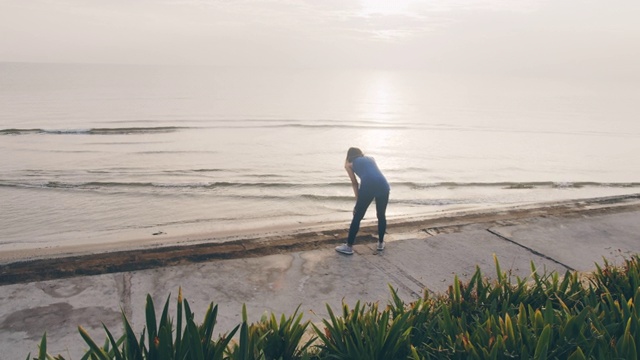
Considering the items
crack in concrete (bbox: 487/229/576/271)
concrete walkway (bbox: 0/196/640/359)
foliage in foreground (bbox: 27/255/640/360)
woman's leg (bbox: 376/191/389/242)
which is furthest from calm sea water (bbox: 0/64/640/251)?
foliage in foreground (bbox: 27/255/640/360)

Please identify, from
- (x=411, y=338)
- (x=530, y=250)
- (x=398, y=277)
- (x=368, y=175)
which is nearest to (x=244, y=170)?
(x=368, y=175)

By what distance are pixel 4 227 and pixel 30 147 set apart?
41.7ft

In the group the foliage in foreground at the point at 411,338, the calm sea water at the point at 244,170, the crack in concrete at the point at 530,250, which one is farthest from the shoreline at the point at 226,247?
the foliage in foreground at the point at 411,338

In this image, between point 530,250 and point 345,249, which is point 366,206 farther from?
point 530,250

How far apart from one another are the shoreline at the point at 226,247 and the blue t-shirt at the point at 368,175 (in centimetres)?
120

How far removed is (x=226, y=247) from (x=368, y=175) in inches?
94.2

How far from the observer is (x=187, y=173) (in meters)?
17.8

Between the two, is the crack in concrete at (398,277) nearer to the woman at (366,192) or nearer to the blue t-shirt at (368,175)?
the woman at (366,192)

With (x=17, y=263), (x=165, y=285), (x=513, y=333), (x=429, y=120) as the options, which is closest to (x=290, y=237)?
(x=165, y=285)

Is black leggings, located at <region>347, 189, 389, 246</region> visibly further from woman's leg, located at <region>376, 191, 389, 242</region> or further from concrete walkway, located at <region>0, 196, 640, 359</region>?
concrete walkway, located at <region>0, 196, 640, 359</region>

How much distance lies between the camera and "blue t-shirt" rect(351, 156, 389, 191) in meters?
7.30

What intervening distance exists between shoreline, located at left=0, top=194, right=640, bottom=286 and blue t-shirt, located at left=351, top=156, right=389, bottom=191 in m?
1.20

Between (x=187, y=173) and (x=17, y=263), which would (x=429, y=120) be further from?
(x=17, y=263)

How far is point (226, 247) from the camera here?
7.67 meters
